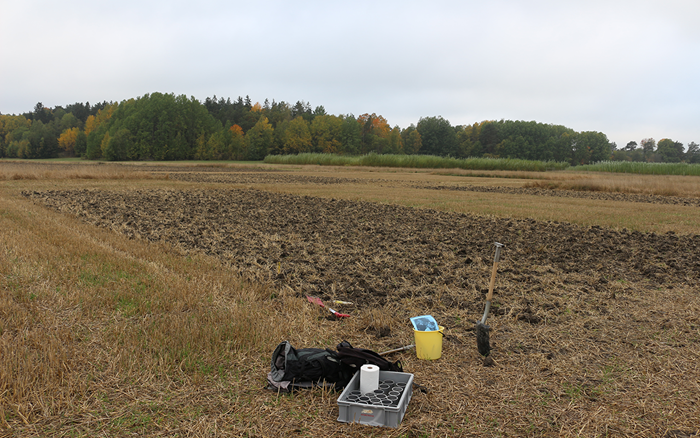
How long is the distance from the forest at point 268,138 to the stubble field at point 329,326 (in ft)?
305

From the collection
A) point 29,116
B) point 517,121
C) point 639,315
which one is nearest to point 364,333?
point 639,315

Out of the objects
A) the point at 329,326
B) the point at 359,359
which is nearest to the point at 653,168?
the point at 329,326

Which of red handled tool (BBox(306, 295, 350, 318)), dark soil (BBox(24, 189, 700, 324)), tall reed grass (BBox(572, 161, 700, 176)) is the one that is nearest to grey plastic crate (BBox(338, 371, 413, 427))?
red handled tool (BBox(306, 295, 350, 318))

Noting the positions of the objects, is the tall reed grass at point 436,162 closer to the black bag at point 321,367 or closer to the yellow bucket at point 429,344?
the yellow bucket at point 429,344

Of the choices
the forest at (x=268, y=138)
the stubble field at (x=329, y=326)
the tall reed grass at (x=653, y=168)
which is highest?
the forest at (x=268, y=138)

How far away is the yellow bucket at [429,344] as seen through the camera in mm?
4774

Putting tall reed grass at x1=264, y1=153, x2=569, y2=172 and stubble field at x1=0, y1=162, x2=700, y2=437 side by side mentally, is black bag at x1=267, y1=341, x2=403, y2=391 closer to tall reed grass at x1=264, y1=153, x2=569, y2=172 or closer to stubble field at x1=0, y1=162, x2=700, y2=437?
stubble field at x1=0, y1=162, x2=700, y2=437

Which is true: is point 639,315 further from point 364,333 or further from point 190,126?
point 190,126

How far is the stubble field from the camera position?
368 cm

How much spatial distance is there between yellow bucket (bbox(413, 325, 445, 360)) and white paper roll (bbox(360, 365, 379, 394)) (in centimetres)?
103

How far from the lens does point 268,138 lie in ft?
367

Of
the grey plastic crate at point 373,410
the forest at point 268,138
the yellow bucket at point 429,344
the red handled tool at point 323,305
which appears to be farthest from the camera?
the forest at point 268,138

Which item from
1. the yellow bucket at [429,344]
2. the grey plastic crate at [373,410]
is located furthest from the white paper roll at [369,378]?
the yellow bucket at [429,344]

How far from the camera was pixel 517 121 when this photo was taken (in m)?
132
